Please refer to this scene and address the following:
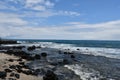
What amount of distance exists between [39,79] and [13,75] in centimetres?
208

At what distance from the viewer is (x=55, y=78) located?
18.0m

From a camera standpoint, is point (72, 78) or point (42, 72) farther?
point (42, 72)

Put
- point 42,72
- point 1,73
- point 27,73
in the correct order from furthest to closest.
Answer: point 42,72, point 27,73, point 1,73

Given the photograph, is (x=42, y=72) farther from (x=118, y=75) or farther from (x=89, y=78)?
(x=118, y=75)

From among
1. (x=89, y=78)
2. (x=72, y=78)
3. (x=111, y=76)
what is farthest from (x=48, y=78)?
(x=111, y=76)

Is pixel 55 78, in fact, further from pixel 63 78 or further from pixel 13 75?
pixel 13 75

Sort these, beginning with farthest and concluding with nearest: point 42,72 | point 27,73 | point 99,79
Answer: point 42,72 < point 27,73 < point 99,79

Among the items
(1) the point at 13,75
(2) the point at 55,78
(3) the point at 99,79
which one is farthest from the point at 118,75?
(1) the point at 13,75

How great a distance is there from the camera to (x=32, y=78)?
60.0ft

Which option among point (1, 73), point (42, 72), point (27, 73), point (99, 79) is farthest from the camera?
point (42, 72)

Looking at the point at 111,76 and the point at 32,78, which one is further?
the point at 111,76

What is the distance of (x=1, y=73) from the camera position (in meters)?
17.2

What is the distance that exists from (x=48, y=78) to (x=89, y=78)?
3.58m

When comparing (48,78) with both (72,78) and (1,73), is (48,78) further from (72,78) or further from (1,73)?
(1,73)
